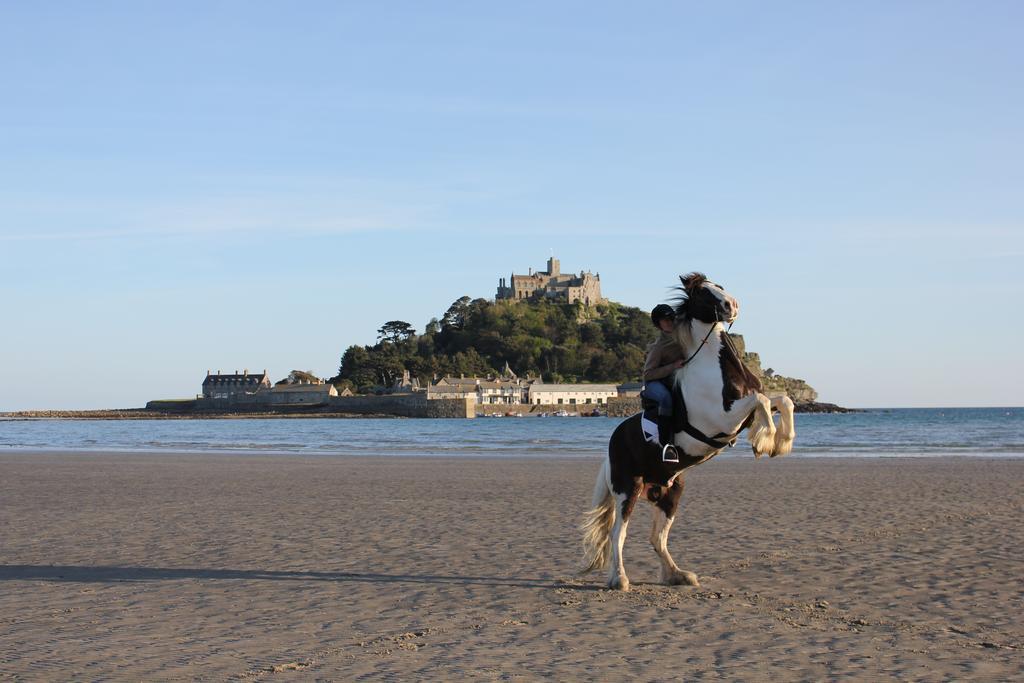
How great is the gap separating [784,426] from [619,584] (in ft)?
8.18

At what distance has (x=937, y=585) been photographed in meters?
10.0

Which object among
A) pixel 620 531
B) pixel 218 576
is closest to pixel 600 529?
pixel 620 531

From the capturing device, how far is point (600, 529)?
10492 mm

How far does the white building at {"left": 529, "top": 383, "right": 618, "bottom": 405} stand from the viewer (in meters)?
177

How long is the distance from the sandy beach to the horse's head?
253 cm

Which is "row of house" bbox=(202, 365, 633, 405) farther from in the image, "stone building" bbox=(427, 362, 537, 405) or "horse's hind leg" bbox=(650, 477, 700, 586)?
"horse's hind leg" bbox=(650, 477, 700, 586)

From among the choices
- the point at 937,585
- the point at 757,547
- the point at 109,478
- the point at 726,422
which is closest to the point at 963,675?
the point at 726,422

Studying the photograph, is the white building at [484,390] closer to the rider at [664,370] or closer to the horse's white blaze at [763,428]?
the rider at [664,370]

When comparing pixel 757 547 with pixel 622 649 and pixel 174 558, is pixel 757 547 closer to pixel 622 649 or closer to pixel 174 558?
pixel 622 649

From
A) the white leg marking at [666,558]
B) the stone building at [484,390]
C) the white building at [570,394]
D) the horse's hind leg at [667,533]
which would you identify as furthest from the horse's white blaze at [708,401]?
the white building at [570,394]

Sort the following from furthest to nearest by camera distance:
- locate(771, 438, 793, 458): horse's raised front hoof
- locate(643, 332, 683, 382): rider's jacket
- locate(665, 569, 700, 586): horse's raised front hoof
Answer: locate(665, 569, 700, 586): horse's raised front hoof < locate(643, 332, 683, 382): rider's jacket < locate(771, 438, 793, 458): horse's raised front hoof

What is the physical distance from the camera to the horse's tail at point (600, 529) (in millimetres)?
10438

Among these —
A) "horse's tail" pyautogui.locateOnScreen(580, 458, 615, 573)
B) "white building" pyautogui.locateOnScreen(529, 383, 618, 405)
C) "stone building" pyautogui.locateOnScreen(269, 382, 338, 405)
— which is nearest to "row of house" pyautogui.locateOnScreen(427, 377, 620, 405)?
"white building" pyautogui.locateOnScreen(529, 383, 618, 405)

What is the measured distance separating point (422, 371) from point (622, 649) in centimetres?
18551
